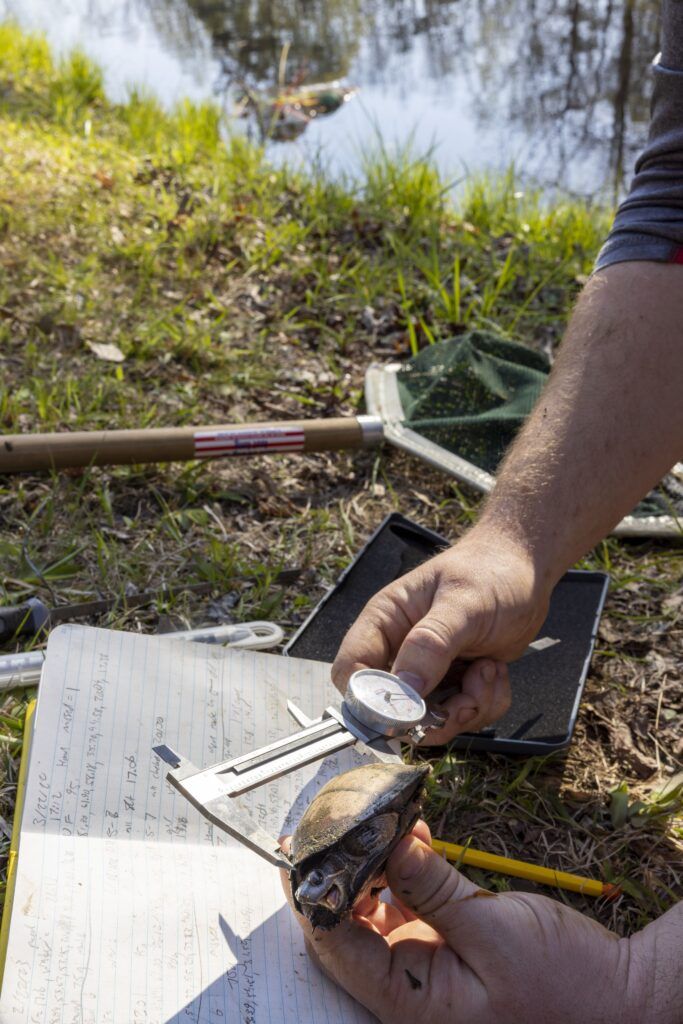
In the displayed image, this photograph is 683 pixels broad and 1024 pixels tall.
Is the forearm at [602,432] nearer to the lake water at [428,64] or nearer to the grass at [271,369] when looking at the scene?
the grass at [271,369]

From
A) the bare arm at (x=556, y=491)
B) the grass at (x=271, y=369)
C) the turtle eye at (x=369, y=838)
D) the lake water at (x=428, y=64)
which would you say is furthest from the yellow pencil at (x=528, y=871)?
the lake water at (x=428, y=64)

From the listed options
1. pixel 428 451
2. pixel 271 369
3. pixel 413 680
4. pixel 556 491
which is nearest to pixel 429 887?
pixel 413 680

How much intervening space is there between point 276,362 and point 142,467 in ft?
2.38

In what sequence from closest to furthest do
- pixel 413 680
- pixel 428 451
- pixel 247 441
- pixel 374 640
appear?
1. pixel 413 680
2. pixel 374 640
3. pixel 247 441
4. pixel 428 451

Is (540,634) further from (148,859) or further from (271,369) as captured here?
(271,369)

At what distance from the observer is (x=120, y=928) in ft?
4.43

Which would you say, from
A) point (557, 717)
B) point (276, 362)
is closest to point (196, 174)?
point (276, 362)

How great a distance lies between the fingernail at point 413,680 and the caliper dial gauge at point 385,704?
2 cm

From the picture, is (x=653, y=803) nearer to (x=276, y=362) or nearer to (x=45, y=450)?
(x=45, y=450)

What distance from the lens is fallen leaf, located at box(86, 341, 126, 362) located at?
296 centimetres

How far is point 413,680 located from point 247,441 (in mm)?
1198

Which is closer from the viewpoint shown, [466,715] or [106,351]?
→ [466,715]

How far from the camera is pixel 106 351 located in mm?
2986

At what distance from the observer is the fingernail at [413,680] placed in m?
1.44
